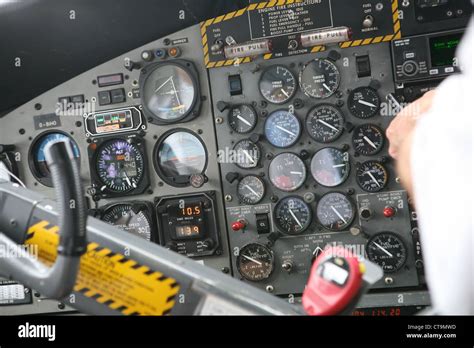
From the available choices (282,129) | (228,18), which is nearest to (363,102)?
(282,129)

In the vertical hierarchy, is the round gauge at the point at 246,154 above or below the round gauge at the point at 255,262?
above

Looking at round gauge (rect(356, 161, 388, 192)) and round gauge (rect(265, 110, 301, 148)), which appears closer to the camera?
round gauge (rect(356, 161, 388, 192))

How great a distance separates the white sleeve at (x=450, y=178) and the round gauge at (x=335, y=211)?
3.45 meters

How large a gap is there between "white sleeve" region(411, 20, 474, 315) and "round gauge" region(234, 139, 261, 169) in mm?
3584

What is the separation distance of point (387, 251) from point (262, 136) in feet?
3.72

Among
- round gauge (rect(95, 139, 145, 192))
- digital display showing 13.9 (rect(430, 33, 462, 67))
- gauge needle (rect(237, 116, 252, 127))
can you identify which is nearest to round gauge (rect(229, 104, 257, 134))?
gauge needle (rect(237, 116, 252, 127))

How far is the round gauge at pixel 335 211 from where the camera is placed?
4.62 meters

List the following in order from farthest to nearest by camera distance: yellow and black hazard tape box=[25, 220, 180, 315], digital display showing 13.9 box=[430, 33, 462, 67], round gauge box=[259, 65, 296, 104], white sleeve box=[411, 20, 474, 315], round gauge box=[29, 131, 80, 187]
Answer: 1. round gauge box=[29, 131, 80, 187]
2. round gauge box=[259, 65, 296, 104]
3. digital display showing 13.9 box=[430, 33, 462, 67]
4. yellow and black hazard tape box=[25, 220, 180, 315]
5. white sleeve box=[411, 20, 474, 315]

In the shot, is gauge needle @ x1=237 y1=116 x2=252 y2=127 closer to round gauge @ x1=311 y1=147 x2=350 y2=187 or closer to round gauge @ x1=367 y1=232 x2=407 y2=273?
round gauge @ x1=311 y1=147 x2=350 y2=187

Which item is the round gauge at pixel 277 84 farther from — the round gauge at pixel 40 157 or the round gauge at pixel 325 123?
the round gauge at pixel 40 157

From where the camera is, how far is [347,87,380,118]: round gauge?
4.54 m

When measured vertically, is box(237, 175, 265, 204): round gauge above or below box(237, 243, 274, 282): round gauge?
above

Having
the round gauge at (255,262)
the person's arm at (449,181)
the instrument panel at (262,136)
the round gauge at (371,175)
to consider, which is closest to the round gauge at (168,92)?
the instrument panel at (262,136)

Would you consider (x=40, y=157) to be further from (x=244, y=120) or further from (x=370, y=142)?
(x=370, y=142)
